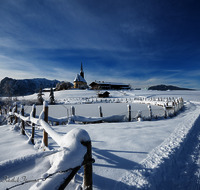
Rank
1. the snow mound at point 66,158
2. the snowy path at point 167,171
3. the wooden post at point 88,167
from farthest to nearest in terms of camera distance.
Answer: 1. the snowy path at point 167,171
2. the wooden post at point 88,167
3. the snow mound at point 66,158

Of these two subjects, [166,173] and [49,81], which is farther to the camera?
[49,81]

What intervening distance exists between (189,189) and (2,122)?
39.4 ft

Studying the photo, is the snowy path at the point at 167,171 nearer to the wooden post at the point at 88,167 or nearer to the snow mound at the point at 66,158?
the wooden post at the point at 88,167

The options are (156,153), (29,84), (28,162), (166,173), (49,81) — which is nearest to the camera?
(28,162)

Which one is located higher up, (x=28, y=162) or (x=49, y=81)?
(x=49, y=81)

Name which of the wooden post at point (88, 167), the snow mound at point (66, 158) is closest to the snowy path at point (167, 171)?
the wooden post at point (88, 167)

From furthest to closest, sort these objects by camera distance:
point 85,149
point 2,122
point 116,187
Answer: point 2,122 → point 116,187 → point 85,149

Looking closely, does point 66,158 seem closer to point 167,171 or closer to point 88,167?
point 88,167

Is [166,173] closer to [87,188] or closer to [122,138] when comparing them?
[122,138]

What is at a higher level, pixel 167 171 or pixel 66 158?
pixel 66 158

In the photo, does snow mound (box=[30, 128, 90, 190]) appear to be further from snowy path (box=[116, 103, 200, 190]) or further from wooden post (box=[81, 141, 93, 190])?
snowy path (box=[116, 103, 200, 190])

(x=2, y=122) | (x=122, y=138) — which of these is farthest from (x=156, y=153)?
(x=2, y=122)

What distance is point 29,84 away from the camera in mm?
140750

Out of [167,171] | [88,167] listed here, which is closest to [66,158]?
[88,167]
